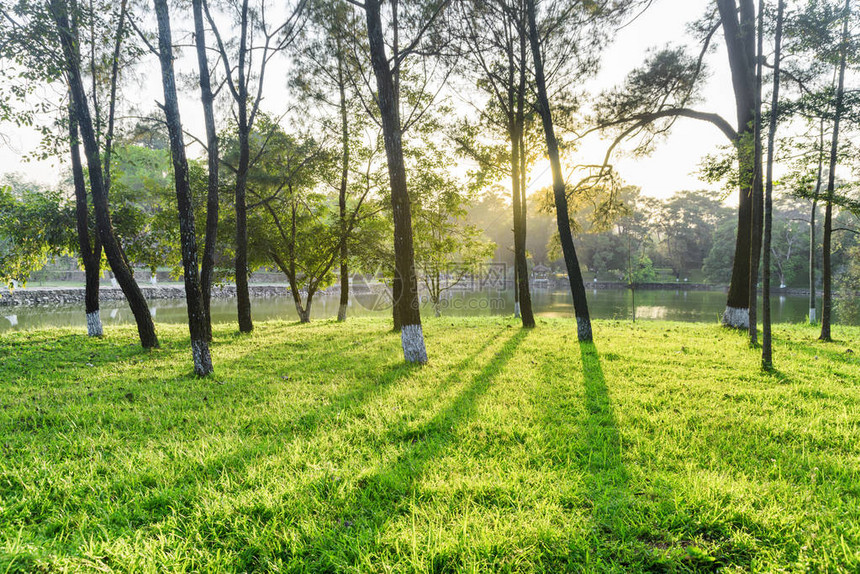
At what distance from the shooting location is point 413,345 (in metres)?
7.08

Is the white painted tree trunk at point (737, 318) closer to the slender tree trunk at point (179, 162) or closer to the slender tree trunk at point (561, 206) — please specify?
the slender tree trunk at point (561, 206)

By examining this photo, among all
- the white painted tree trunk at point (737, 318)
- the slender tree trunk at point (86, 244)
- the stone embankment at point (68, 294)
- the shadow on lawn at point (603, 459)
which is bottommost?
the shadow on lawn at point (603, 459)

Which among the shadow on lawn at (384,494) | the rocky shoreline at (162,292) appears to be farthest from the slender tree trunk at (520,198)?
the rocky shoreline at (162,292)

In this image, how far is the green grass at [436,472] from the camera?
2.08 metres

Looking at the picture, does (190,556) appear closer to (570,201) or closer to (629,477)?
(629,477)

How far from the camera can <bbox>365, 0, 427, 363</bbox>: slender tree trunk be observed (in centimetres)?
702

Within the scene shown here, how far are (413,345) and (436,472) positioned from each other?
13.7 feet

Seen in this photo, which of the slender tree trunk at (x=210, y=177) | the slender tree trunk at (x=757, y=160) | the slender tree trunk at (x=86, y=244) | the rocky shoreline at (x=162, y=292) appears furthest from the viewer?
the rocky shoreline at (x=162, y=292)

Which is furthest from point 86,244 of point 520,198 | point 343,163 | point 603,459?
point 603,459

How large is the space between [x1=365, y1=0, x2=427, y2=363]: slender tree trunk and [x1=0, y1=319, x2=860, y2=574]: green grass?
45.4 inches

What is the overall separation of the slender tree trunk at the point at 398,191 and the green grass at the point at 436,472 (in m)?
1.15

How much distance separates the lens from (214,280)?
13.6m

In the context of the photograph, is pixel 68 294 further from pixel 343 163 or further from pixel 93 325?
pixel 343 163

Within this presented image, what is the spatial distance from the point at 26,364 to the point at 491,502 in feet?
32.4
